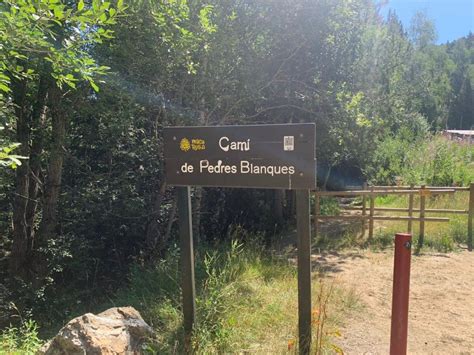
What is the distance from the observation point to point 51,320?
7.24 metres

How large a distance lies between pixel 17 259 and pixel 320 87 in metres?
6.57

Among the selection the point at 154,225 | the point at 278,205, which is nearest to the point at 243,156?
the point at 154,225

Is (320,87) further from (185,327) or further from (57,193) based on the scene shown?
(185,327)

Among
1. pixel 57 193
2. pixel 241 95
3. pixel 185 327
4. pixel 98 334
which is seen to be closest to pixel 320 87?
pixel 241 95

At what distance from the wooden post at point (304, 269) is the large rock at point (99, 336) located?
4.50ft

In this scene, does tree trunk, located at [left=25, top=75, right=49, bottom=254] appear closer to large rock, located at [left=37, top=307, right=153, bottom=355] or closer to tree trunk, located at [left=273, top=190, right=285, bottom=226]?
large rock, located at [left=37, top=307, right=153, bottom=355]

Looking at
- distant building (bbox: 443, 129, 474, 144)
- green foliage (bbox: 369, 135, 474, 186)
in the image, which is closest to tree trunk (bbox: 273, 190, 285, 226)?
green foliage (bbox: 369, 135, 474, 186)

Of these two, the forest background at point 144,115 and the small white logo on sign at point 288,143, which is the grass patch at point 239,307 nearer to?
the small white logo on sign at point 288,143

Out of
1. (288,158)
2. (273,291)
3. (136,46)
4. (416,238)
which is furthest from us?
(416,238)

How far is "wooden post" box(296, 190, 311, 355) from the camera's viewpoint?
11.2ft

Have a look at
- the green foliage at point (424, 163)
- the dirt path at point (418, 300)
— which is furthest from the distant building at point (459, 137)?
the dirt path at point (418, 300)

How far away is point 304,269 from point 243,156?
101cm

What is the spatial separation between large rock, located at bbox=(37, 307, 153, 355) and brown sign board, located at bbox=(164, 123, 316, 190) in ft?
4.17

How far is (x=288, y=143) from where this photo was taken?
336 cm
